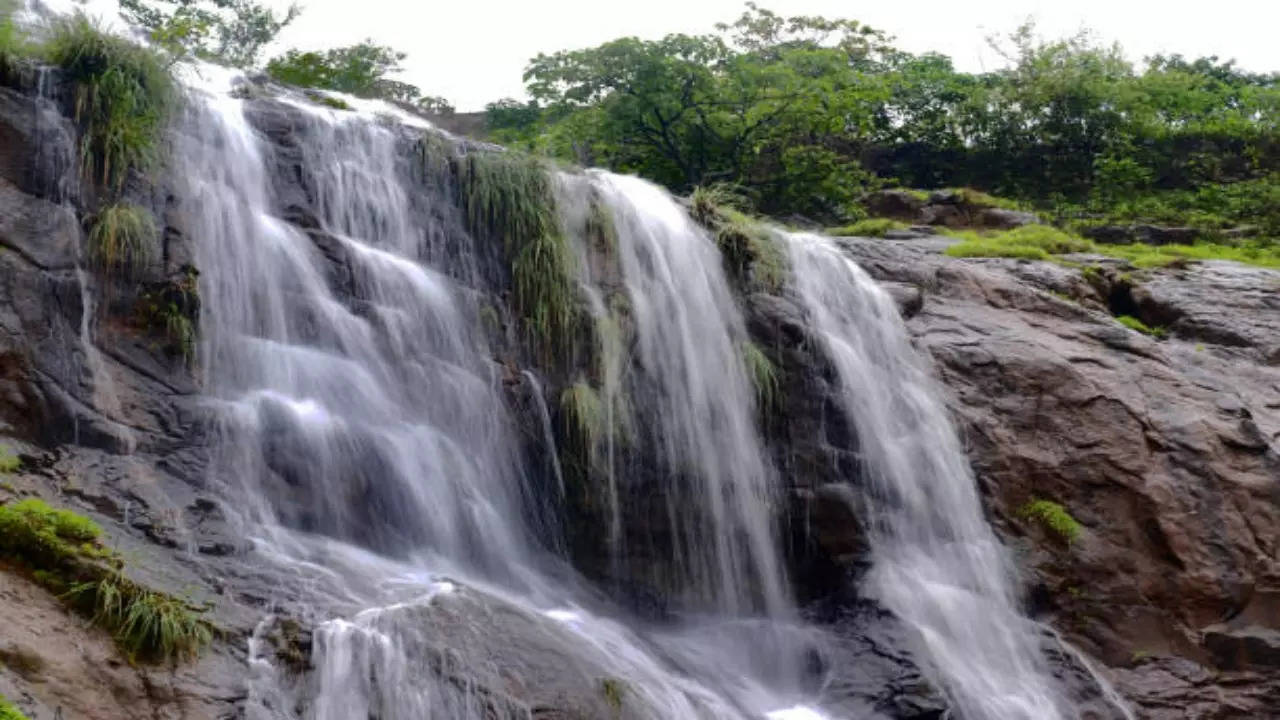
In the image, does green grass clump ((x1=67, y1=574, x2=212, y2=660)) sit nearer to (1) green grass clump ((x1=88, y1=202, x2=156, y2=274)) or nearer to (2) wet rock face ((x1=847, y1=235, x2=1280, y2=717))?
(1) green grass clump ((x1=88, y1=202, x2=156, y2=274))

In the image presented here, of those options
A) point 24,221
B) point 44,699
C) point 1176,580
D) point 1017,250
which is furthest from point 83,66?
point 1017,250

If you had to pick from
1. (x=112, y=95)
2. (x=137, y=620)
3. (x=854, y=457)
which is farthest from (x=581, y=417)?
(x=137, y=620)

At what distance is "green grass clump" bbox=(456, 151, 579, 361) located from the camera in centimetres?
997

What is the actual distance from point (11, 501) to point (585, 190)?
613 centimetres

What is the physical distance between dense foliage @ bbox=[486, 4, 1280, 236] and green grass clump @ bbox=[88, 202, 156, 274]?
27.7 ft

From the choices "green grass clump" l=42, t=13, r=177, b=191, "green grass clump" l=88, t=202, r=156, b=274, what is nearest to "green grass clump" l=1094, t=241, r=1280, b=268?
"green grass clump" l=42, t=13, r=177, b=191

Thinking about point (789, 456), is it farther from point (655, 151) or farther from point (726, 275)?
point (655, 151)

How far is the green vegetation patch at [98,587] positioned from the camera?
18.7 feet

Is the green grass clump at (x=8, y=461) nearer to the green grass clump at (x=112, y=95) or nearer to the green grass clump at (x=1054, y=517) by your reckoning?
the green grass clump at (x=112, y=95)

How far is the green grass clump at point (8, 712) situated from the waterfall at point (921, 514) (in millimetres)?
6128

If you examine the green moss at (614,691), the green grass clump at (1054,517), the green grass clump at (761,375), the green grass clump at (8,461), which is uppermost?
the green grass clump at (761,375)

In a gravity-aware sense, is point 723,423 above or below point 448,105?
below

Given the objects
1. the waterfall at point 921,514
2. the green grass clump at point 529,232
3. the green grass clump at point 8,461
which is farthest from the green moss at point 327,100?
the green grass clump at point 8,461

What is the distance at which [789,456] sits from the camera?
10359 mm
